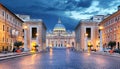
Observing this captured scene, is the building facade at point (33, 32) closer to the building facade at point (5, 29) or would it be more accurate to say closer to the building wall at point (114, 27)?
the building wall at point (114, 27)

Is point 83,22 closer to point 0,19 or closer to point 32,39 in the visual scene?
point 32,39

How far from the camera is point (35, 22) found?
414 feet

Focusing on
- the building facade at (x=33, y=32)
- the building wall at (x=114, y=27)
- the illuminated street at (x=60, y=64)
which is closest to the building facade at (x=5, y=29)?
the building wall at (x=114, y=27)

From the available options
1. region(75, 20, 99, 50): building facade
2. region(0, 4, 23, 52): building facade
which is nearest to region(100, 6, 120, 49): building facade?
region(75, 20, 99, 50): building facade

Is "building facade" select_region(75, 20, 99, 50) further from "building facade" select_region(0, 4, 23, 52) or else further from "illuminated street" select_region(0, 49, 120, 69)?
"illuminated street" select_region(0, 49, 120, 69)

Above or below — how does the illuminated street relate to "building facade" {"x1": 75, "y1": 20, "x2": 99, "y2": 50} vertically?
below

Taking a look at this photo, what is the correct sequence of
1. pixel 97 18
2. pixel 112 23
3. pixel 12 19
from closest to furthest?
pixel 12 19 < pixel 112 23 < pixel 97 18

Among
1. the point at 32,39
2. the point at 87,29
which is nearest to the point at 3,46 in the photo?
the point at 32,39

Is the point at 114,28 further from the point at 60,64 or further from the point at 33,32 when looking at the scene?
the point at 60,64

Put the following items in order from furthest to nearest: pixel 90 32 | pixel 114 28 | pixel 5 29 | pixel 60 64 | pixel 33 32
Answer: pixel 33 32 → pixel 90 32 → pixel 114 28 → pixel 5 29 → pixel 60 64

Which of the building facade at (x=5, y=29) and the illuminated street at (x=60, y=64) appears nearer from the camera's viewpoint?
the illuminated street at (x=60, y=64)

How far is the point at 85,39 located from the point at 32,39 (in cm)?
2590

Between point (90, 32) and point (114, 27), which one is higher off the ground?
point (114, 27)

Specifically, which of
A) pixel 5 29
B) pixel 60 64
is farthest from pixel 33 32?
pixel 60 64
